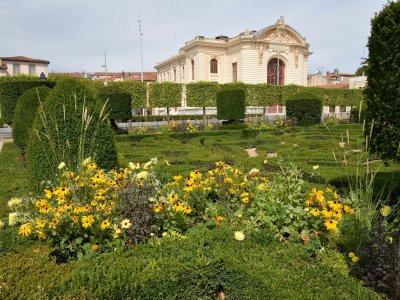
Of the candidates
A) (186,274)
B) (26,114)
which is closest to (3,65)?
(26,114)

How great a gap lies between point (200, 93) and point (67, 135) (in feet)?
70.1

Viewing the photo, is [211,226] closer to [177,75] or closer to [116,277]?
[116,277]

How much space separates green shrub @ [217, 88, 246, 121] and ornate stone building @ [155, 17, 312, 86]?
2457 centimetres

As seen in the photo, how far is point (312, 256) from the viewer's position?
322 centimetres

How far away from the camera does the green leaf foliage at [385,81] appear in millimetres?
4297

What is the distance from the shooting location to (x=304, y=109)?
18.9 m

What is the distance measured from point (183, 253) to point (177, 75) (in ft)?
175

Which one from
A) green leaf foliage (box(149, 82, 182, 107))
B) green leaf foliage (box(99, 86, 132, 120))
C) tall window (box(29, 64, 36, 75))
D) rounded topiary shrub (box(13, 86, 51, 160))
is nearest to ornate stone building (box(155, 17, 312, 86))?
green leaf foliage (box(149, 82, 182, 107))

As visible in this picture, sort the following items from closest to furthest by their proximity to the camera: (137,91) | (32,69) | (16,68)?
(137,91) → (16,68) → (32,69)

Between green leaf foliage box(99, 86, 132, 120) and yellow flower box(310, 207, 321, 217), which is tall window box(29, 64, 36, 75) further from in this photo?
yellow flower box(310, 207, 321, 217)

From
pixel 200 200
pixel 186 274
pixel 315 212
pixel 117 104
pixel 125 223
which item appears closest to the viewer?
pixel 186 274

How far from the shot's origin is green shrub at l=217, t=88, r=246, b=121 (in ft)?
62.8

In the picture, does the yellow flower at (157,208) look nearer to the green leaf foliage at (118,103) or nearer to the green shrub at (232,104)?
the green leaf foliage at (118,103)

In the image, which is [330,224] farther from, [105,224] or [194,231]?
[105,224]
